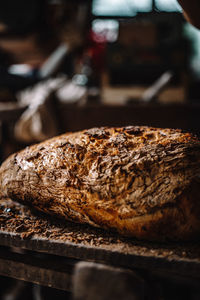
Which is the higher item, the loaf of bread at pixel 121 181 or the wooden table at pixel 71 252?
the loaf of bread at pixel 121 181

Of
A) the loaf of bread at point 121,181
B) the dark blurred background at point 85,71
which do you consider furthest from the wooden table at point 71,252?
the dark blurred background at point 85,71

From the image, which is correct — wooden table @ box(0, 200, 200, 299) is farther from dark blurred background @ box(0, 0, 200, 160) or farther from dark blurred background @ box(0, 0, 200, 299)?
dark blurred background @ box(0, 0, 200, 160)

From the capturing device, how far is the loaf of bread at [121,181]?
3.15 feet

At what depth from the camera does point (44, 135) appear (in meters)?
3.02

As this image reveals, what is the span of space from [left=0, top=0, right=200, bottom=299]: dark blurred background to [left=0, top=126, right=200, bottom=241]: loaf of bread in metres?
0.55

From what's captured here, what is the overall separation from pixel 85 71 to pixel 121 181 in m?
4.56

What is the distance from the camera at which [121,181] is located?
3.35ft

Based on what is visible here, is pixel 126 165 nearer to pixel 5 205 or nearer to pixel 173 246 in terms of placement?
pixel 173 246

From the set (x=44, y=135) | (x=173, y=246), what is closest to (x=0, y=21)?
(x=44, y=135)

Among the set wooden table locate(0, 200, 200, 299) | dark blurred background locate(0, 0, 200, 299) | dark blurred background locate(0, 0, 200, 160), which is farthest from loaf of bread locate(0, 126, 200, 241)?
dark blurred background locate(0, 0, 200, 160)

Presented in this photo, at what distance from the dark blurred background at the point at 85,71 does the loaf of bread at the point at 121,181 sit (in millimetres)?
553

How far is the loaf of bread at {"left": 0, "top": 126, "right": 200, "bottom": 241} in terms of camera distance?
96cm

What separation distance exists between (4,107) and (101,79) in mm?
3032

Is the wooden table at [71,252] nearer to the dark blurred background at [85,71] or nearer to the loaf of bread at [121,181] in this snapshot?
the loaf of bread at [121,181]
